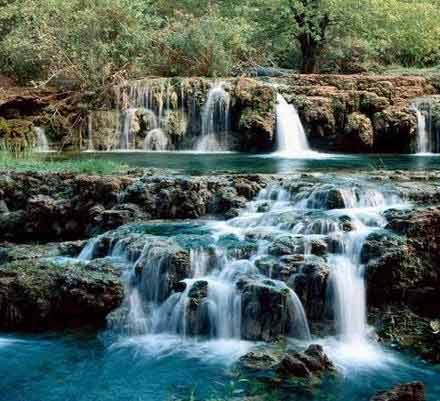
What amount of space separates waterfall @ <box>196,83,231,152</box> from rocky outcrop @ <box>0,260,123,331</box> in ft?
36.8

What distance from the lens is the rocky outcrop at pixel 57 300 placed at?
294 inches

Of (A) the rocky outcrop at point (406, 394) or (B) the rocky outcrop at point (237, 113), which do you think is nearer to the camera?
(A) the rocky outcrop at point (406, 394)

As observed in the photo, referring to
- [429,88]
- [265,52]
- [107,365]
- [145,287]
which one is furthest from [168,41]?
[107,365]

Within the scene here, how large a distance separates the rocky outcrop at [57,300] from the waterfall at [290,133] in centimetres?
1121

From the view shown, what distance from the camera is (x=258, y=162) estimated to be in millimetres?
14836

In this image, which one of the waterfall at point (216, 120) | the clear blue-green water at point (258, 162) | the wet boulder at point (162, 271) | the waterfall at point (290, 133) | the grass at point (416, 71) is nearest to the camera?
the wet boulder at point (162, 271)

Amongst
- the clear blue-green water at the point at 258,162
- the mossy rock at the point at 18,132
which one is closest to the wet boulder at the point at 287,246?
the clear blue-green water at the point at 258,162

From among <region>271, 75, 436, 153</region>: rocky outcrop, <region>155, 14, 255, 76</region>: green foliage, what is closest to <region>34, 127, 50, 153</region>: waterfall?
<region>155, 14, 255, 76</region>: green foliage

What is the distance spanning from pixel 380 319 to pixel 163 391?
2919 millimetres

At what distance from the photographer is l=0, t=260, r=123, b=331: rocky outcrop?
7.47 m

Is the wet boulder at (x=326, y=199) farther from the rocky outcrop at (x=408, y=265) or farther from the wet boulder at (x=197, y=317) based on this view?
the wet boulder at (x=197, y=317)

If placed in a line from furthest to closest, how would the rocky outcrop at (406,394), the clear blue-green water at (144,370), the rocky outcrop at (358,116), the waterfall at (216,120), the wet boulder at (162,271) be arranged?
the waterfall at (216,120), the rocky outcrop at (358,116), the wet boulder at (162,271), the clear blue-green water at (144,370), the rocky outcrop at (406,394)

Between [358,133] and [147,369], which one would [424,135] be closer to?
[358,133]

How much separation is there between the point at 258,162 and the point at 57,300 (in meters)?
8.17
